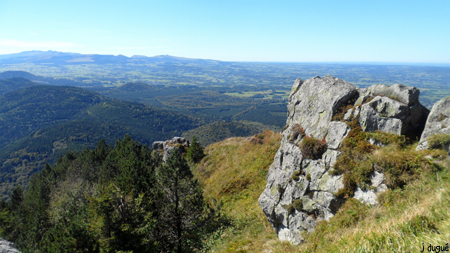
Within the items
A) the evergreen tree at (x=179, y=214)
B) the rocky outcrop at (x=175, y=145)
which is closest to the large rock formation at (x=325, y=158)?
the evergreen tree at (x=179, y=214)

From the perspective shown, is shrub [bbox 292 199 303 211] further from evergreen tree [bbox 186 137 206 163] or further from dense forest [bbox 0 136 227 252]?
evergreen tree [bbox 186 137 206 163]

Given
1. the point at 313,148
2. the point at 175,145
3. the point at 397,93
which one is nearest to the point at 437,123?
the point at 397,93

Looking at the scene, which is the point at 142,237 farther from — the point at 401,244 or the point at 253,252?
the point at 401,244

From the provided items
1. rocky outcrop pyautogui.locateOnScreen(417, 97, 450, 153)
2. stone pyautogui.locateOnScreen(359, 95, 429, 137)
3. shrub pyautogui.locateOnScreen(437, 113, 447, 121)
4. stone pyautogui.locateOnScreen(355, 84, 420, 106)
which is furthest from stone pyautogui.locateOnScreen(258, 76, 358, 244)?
shrub pyautogui.locateOnScreen(437, 113, 447, 121)

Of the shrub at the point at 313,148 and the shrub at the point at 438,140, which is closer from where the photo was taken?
the shrub at the point at 438,140

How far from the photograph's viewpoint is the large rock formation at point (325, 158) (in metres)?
14.3

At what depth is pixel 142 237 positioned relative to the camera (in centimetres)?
1517

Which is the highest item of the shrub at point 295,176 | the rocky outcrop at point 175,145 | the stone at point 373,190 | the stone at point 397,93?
the stone at point 397,93

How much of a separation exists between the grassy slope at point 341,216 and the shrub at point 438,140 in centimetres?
129

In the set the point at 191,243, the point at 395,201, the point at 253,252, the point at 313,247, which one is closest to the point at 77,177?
the point at 191,243

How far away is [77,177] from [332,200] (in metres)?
56.6

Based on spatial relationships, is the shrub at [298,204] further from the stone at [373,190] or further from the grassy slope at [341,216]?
the stone at [373,190]

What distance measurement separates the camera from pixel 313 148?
16906 mm

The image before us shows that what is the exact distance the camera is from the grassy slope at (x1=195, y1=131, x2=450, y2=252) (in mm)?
6492
